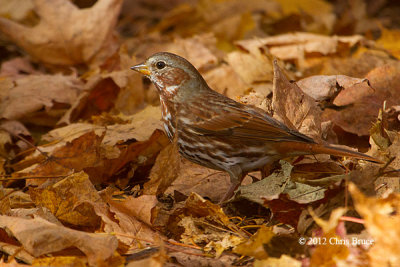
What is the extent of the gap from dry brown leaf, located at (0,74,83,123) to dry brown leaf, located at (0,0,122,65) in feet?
1.81

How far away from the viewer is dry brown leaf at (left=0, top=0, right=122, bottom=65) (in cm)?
533

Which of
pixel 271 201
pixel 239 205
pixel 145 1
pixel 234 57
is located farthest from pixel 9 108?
pixel 145 1

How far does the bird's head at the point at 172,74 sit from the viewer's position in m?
3.77

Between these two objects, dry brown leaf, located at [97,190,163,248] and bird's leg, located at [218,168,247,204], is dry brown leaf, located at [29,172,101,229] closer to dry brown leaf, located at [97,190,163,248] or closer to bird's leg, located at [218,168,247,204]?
dry brown leaf, located at [97,190,163,248]

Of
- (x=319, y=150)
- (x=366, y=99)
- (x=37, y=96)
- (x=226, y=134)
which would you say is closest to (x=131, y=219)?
(x=226, y=134)

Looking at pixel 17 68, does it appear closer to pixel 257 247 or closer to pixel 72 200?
pixel 72 200

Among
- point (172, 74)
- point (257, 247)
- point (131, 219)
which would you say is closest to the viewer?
point (257, 247)

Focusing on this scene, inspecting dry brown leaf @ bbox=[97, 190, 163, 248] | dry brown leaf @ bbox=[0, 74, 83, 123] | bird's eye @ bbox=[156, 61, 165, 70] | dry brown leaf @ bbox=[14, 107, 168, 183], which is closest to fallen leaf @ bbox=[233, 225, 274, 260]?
dry brown leaf @ bbox=[97, 190, 163, 248]

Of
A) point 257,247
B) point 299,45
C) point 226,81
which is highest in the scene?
point 299,45

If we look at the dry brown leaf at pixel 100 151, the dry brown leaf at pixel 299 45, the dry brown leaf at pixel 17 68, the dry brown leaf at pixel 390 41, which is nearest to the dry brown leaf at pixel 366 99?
the dry brown leaf at pixel 299 45

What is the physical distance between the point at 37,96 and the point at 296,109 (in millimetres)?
2327

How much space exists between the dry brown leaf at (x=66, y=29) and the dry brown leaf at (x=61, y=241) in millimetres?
3143

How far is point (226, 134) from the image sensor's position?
343 cm

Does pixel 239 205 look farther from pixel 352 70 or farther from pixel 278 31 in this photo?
pixel 278 31
